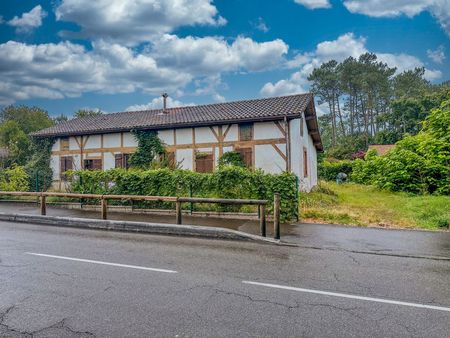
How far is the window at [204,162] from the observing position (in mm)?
18922

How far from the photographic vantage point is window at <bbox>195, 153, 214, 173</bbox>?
745 inches

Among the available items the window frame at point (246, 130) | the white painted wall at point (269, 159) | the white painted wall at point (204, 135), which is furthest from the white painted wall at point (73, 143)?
the white painted wall at point (269, 159)

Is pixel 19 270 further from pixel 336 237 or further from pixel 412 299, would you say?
pixel 336 237

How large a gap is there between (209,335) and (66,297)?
2273 mm

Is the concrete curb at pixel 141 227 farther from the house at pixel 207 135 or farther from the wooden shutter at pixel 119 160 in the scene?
the wooden shutter at pixel 119 160

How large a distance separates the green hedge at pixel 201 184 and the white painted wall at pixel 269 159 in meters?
5.89

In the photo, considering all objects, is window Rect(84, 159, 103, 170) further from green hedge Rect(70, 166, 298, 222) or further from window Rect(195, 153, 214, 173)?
window Rect(195, 153, 214, 173)

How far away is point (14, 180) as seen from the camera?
18719 mm

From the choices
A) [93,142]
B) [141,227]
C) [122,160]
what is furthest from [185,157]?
[141,227]

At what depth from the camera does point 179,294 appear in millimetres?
4480

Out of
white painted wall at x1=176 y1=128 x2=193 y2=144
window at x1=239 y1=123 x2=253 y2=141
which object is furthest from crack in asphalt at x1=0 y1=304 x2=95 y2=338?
white painted wall at x1=176 y1=128 x2=193 y2=144

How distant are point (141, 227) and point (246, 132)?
10.0 metres

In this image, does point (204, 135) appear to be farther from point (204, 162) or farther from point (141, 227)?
point (141, 227)

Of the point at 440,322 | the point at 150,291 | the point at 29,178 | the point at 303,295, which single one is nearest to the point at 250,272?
the point at 303,295
